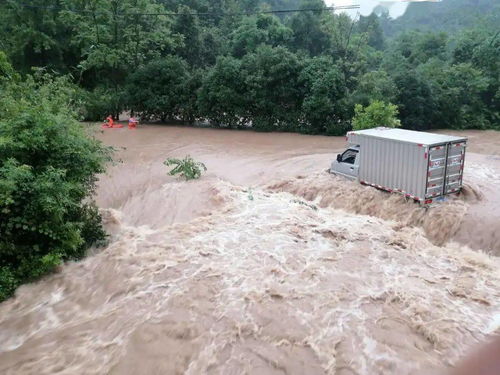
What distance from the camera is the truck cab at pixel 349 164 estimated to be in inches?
556

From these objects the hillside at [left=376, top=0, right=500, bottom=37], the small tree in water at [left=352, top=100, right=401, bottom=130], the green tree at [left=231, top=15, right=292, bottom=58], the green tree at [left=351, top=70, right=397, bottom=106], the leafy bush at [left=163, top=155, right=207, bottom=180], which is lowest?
the leafy bush at [left=163, top=155, right=207, bottom=180]

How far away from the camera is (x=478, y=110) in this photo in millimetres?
29250

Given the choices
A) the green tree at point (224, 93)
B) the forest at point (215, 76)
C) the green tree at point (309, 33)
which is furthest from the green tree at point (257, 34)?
the green tree at point (224, 93)

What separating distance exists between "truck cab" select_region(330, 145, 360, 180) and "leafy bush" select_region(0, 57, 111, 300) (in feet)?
24.3

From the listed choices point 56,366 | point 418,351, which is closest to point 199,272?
point 56,366

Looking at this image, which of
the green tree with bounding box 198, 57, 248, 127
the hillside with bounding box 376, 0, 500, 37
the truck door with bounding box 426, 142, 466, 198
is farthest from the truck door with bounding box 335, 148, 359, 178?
the hillside with bounding box 376, 0, 500, 37

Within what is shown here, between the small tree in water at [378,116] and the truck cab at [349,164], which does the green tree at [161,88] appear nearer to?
the small tree in water at [378,116]

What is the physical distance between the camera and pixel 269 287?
8.62 meters

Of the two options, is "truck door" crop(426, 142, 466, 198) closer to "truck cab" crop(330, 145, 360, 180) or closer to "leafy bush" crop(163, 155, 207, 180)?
"truck cab" crop(330, 145, 360, 180)

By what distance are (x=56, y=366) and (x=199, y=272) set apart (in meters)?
3.18

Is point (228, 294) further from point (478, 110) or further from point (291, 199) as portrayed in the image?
point (478, 110)

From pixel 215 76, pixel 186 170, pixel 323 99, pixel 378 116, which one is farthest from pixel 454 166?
pixel 215 76

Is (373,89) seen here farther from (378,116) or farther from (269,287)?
(269,287)

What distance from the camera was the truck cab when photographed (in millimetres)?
14117
